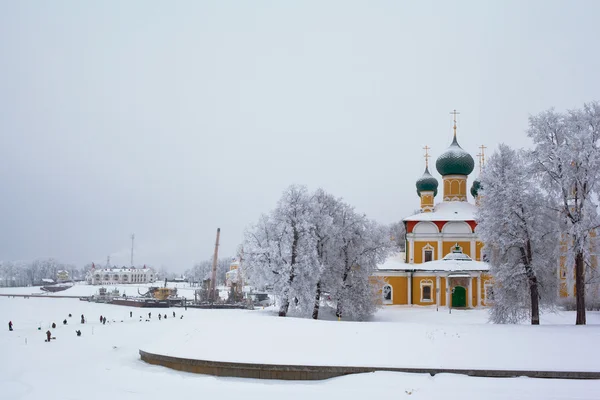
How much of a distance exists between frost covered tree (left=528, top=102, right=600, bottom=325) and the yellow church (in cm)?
1935

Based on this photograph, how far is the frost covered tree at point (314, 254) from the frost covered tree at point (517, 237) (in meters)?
11.8

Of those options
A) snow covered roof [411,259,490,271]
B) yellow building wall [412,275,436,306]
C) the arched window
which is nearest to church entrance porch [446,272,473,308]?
snow covered roof [411,259,490,271]

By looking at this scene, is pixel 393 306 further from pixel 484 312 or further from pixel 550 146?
pixel 550 146

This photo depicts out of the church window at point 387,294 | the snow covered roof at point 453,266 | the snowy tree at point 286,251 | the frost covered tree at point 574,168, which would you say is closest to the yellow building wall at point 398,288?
the church window at point 387,294

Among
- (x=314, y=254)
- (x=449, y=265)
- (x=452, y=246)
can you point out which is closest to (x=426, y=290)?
(x=449, y=265)

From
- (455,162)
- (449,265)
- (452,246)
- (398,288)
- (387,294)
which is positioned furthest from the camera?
(455,162)

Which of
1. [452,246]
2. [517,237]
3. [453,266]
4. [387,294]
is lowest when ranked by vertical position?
[387,294]

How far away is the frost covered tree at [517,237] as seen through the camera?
1214 inches

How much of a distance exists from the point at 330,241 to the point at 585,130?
62.2 ft

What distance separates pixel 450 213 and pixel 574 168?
104 feet

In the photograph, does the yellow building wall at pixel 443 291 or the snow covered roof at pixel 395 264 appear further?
the snow covered roof at pixel 395 264

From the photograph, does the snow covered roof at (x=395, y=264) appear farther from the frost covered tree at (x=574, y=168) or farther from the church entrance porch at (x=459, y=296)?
the frost covered tree at (x=574, y=168)

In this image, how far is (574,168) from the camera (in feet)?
93.9

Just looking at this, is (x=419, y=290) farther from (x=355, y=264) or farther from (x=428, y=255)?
(x=355, y=264)
